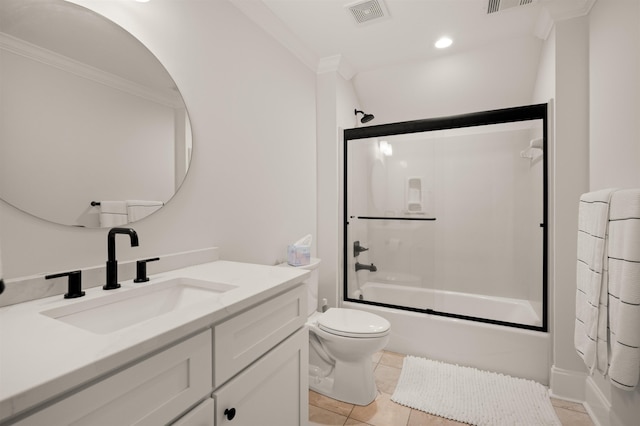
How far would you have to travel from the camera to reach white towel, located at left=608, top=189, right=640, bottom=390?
43.7 inches

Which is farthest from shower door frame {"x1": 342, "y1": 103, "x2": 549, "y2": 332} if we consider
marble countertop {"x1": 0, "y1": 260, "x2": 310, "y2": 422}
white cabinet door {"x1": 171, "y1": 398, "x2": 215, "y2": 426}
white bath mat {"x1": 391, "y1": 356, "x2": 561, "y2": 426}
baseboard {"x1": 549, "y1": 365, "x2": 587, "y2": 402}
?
white cabinet door {"x1": 171, "y1": 398, "x2": 215, "y2": 426}

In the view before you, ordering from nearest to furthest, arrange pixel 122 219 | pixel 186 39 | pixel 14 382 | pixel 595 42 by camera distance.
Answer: pixel 14 382
pixel 122 219
pixel 186 39
pixel 595 42

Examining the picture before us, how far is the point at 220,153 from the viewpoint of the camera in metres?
1.59

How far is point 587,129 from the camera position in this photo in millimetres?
A: 1767

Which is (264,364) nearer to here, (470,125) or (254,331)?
(254,331)

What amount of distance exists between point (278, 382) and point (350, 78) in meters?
2.66

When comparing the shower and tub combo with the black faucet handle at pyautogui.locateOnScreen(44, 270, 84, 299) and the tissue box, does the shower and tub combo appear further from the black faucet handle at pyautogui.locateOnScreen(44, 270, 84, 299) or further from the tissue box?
the black faucet handle at pyautogui.locateOnScreen(44, 270, 84, 299)

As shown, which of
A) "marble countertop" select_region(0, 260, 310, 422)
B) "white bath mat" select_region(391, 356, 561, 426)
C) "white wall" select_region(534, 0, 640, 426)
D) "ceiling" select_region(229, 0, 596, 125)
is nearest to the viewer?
"marble countertop" select_region(0, 260, 310, 422)

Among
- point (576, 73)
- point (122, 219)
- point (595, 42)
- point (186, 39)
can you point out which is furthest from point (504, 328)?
point (186, 39)

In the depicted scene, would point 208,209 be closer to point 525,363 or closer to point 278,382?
point 278,382

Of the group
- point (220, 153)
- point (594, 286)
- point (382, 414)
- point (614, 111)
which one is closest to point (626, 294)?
point (594, 286)

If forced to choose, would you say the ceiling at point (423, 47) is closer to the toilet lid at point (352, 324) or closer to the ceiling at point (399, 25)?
the ceiling at point (399, 25)

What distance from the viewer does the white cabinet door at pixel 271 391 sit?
85 centimetres

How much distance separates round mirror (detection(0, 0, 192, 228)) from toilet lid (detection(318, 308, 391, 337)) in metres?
1.15
